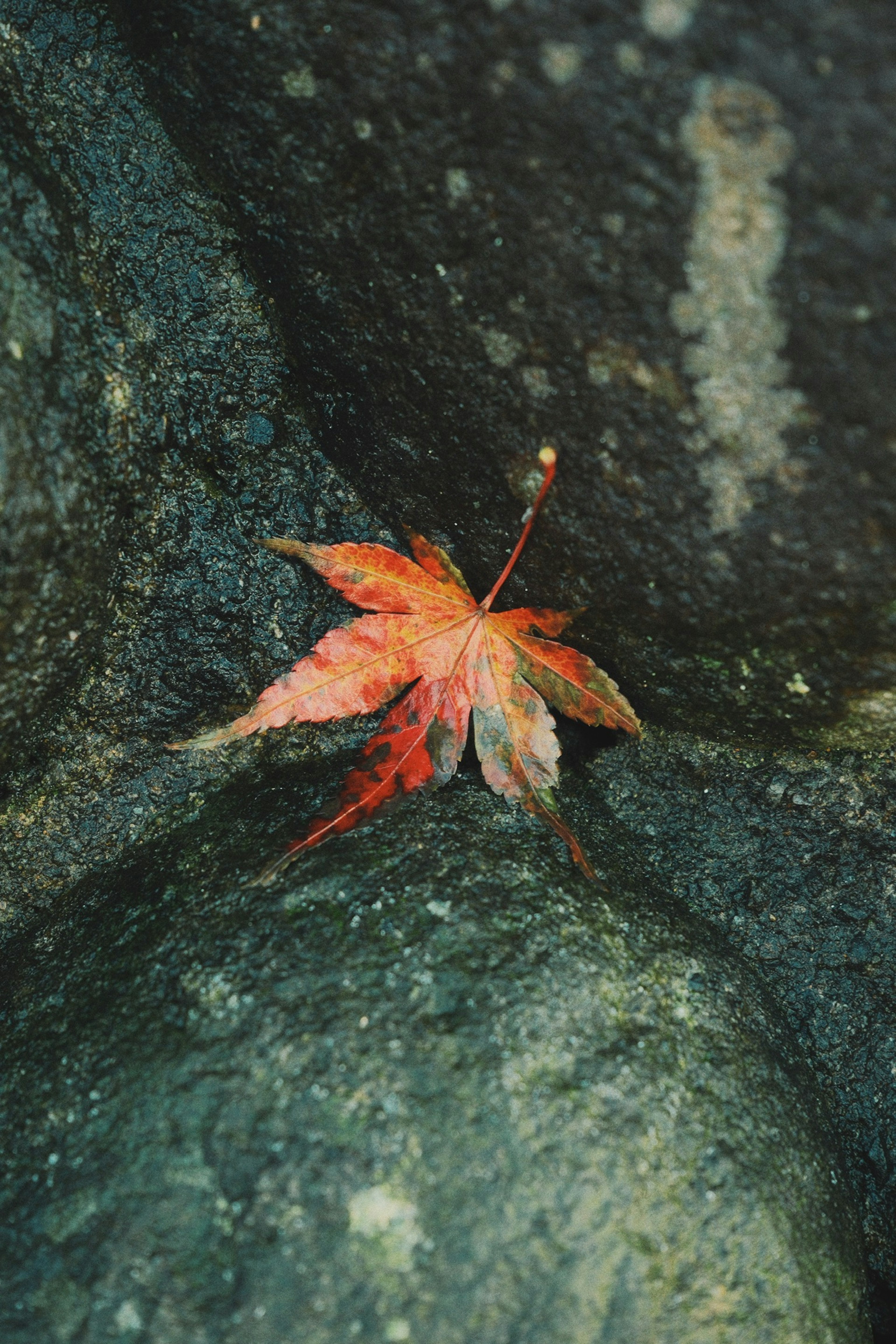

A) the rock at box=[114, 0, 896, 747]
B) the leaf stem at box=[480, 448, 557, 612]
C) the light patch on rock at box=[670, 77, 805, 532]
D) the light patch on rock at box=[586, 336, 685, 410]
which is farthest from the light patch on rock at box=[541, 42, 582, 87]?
the leaf stem at box=[480, 448, 557, 612]

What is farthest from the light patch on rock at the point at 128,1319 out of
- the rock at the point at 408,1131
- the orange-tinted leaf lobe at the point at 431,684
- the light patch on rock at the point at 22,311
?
the light patch on rock at the point at 22,311

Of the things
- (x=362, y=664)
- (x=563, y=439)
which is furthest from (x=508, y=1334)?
(x=563, y=439)

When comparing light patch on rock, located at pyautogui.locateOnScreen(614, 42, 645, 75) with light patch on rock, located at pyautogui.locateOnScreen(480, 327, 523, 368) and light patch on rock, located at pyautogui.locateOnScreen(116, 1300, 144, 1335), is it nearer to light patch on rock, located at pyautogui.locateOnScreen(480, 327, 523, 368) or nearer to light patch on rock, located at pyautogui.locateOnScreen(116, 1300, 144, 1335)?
light patch on rock, located at pyautogui.locateOnScreen(480, 327, 523, 368)

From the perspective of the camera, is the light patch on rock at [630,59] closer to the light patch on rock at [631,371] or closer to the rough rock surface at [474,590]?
the rough rock surface at [474,590]

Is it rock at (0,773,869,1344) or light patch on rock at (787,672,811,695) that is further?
light patch on rock at (787,672,811,695)

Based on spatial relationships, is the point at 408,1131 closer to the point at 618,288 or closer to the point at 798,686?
the point at 798,686

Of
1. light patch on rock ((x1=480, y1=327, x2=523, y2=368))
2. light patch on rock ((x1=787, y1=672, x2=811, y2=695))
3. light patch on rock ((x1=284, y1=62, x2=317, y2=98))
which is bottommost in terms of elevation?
light patch on rock ((x1=787, y1=672, x2=811, y2=695))
